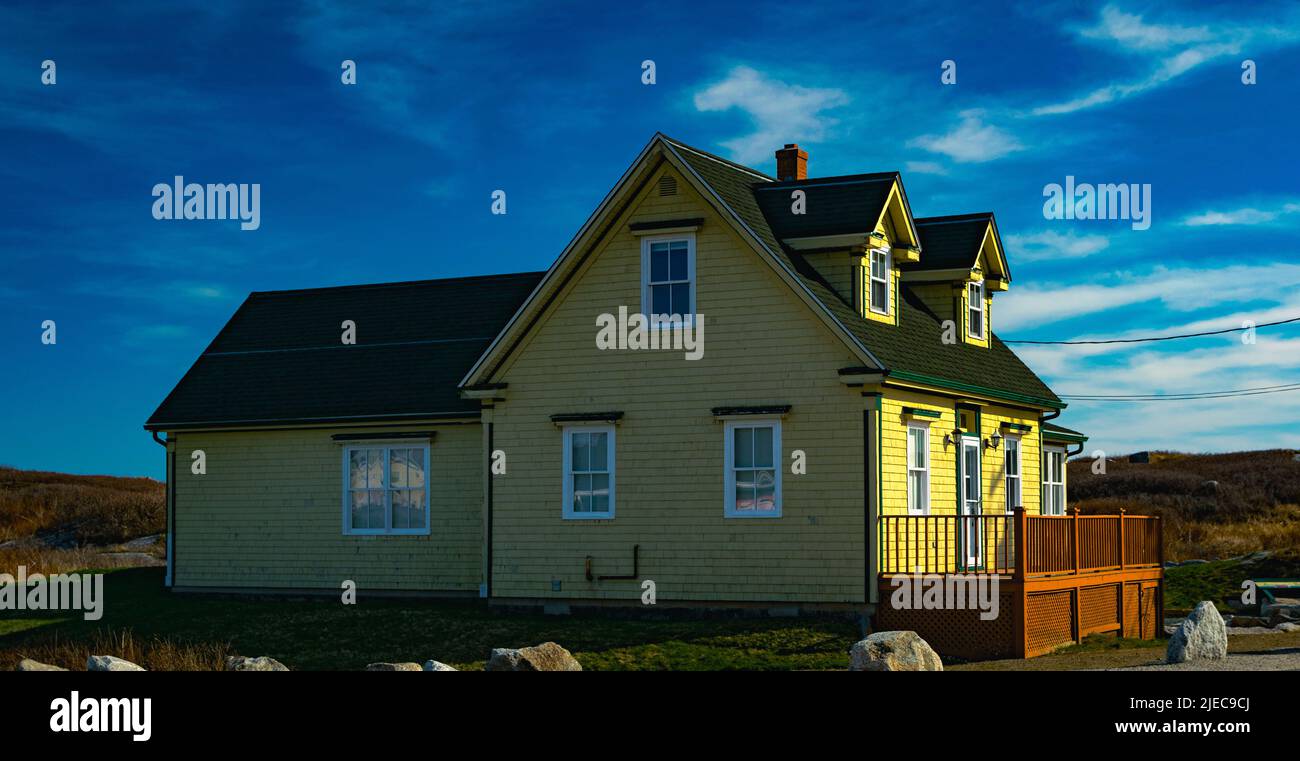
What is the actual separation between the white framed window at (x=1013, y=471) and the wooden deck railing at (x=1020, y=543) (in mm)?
1323

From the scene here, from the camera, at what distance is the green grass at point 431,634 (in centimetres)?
2253

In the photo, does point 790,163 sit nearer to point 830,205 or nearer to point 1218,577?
point 830,205

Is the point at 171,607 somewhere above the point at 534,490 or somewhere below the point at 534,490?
below

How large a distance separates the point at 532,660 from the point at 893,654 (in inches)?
190

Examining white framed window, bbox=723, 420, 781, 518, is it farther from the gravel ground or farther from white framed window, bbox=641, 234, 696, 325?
the gravel ground

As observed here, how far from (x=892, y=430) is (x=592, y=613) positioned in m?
6.49

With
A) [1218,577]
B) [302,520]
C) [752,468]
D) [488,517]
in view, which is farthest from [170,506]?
[1218,577]

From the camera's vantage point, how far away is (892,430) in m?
25.1

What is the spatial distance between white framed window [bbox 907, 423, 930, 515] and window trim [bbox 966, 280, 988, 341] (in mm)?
5013

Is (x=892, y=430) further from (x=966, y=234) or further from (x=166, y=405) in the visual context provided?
(x=166, y=405)

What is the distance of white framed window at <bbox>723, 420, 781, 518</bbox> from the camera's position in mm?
25266

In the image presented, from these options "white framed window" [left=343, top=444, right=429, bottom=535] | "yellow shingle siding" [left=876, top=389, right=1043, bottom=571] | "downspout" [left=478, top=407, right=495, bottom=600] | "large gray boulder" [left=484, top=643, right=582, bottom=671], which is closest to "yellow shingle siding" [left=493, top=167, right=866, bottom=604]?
"downspout" [left=478, top=407, right=495, bottom=600]

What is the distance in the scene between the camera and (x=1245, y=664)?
2016 centimetres
